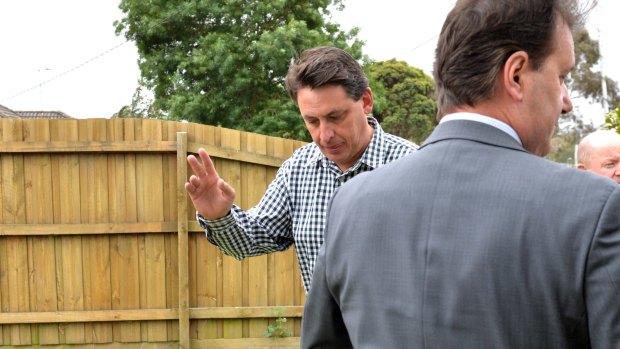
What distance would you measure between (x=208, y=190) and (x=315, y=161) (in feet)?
1.56

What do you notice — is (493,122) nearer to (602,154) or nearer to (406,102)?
(602,154)

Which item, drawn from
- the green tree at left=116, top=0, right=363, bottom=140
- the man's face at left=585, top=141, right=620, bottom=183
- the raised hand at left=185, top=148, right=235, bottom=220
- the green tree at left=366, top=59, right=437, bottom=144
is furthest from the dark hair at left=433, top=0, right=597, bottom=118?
the green tree at left=366, top=59, right=437, bottom=144

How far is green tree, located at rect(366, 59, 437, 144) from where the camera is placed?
32250mm

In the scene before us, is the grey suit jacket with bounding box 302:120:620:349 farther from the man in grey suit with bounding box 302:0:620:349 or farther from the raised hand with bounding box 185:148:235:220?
the raised hand with bounding box 185:148:235:220

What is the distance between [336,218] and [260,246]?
1442mm

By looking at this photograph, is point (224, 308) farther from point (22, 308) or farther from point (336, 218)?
point (336, 218)

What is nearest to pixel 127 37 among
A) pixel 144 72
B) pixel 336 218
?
pixel 144 72

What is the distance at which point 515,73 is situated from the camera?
125 cm

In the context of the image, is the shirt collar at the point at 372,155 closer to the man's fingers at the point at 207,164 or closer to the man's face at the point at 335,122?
A: the man's face at the point at 335,122

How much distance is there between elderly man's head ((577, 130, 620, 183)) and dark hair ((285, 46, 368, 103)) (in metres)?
1.71

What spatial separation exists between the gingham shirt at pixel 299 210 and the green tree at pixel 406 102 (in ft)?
94.5

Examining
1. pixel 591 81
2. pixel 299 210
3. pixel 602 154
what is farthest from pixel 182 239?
pixel 591 81

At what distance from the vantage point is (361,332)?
1.35 metres

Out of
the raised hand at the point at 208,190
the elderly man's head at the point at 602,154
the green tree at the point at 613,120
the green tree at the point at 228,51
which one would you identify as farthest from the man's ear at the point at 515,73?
the green tree at the point at 228,51
